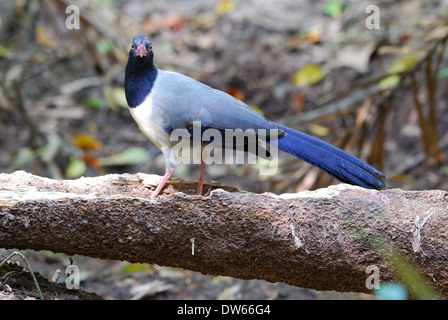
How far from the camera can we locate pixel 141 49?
3090 mm

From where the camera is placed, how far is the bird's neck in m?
3.17

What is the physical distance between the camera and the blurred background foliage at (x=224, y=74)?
569 centimetres

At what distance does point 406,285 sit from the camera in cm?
255

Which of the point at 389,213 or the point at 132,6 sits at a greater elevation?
the point at 132,6

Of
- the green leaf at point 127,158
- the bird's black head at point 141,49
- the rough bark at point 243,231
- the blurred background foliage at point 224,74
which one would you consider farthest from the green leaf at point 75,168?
the rough bark at point 243,231

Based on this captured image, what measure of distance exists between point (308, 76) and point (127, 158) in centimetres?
249

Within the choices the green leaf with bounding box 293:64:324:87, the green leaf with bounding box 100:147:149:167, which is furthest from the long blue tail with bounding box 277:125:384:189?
the green leaf with bounding box 293:64:324:87

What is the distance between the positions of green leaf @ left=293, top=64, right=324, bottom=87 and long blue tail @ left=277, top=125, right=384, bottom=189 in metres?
3.91

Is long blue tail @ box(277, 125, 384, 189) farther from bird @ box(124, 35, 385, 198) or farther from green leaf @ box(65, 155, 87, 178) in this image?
green leaf @ box(65, 155, 87, 178)

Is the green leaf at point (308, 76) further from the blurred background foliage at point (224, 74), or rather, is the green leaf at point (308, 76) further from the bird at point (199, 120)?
the bird at point (199, 120)

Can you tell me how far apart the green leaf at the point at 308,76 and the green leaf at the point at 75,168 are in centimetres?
281

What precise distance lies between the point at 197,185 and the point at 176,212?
2.34 ft
